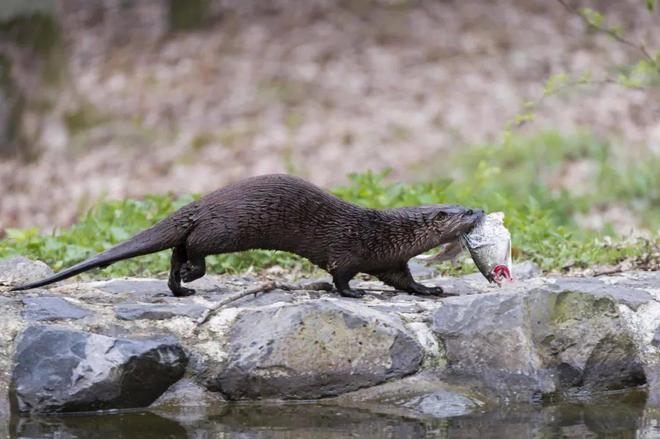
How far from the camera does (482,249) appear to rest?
4.43 meters

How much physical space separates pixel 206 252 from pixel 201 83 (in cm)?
745

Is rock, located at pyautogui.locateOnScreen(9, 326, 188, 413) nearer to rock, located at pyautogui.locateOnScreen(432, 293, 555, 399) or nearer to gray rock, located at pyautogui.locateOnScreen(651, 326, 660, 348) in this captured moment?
rock, located at pyautogui.locateOnScreen(432, 293, 555, 399)

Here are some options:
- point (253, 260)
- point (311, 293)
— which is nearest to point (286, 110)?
point (253, 260)

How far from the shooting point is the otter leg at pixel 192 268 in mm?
4371

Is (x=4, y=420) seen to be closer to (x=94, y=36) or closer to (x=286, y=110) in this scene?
(x=286, y=110)

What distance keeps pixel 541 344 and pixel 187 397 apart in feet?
4.04

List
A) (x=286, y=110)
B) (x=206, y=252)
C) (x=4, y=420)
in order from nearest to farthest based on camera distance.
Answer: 1. (x=4, y=420)
2. (x=206, y=252)
3. (x=286, y=110)

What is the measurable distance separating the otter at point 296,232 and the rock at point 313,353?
42cm

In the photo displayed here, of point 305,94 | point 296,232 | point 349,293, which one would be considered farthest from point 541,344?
point 305,94

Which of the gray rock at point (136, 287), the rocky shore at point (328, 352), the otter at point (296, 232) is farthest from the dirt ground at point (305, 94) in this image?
the rocky shore at point (328, 352)

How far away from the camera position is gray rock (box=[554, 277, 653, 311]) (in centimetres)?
418

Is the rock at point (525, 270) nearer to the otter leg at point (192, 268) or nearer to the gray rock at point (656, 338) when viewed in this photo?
the gray rock at point (656, 338)

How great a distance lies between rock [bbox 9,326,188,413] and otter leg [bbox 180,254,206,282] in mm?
541

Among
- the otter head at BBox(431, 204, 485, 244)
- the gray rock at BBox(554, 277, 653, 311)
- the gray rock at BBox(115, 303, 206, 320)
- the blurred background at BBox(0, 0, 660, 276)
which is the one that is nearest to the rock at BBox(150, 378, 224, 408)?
the gray rock at BBox(115, 303, 206, 320)
